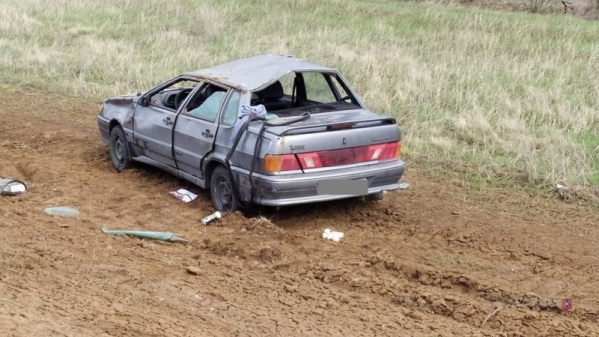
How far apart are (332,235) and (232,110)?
157cm

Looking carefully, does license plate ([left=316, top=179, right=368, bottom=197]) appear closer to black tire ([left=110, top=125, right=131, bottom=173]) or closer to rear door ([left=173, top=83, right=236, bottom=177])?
rear door ([left=173, top=83, right=236, bottom=177])

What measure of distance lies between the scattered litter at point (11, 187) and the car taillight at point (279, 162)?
114 inches

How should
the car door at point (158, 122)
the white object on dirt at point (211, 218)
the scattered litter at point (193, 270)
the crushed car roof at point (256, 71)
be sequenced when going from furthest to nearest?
the car door at point (158, 122) → the crushed car roof at point (256, 71) → the white object on dirt at point (211, 218) → the scattered litter at point (193, 270)

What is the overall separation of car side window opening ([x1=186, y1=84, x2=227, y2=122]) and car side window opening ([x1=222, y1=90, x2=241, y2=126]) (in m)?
0.14

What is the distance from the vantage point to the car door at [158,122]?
875 centimetres

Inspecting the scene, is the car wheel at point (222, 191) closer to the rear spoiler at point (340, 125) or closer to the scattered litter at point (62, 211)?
the rear spoiler at point (340, 125)

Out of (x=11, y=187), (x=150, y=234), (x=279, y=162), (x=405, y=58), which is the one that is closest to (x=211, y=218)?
(x=150, y=234)

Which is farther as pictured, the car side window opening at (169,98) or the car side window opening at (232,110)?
the car side window opening at (169,98)

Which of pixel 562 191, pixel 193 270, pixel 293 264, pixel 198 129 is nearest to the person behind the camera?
pixel 193 270

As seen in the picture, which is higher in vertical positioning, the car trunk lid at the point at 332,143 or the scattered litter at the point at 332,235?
the car trunk lid at the point at 332,143

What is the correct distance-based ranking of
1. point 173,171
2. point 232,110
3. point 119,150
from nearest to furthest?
point 232,110 < point 173,171 < point 119,150

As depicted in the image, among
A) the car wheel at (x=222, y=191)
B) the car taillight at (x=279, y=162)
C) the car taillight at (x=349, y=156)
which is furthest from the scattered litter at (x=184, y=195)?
the car taillight at (x=349, y=156)

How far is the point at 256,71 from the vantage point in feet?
27.2

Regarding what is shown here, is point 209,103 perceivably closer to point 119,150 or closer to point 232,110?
point 232,110
